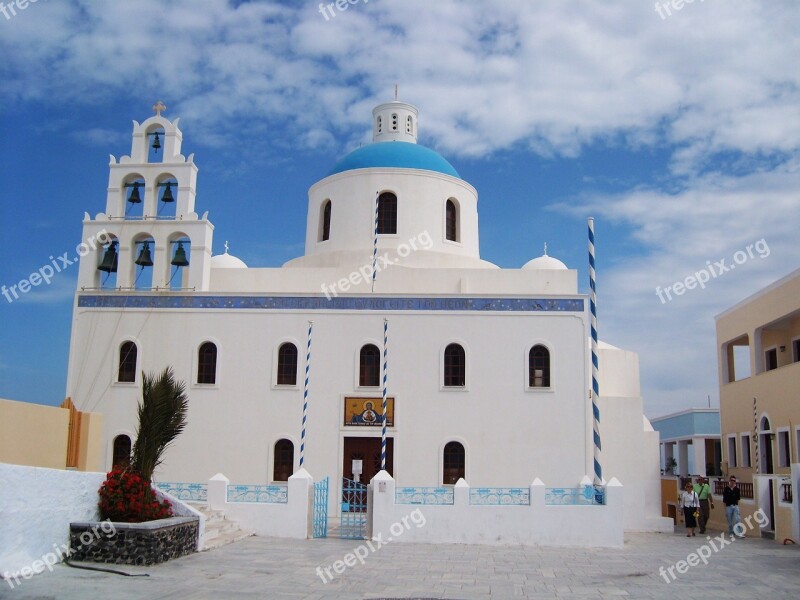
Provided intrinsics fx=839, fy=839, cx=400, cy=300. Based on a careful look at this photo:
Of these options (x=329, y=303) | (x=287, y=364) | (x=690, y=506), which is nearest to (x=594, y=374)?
(x=690, y=506)

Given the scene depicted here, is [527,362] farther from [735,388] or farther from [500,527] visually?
[735,388]

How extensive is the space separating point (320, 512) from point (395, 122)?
1270 centimetres

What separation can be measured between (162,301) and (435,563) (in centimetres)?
988

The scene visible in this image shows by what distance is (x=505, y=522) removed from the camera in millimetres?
14141

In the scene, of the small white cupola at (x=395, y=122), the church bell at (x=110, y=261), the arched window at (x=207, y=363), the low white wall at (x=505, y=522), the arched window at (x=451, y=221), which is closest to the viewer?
the low white wall at (x=505, y=522)

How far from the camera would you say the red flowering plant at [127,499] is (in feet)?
35.6

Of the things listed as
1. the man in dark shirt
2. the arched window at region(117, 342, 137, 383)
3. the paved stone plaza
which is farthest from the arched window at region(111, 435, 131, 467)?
the man in dark shirt

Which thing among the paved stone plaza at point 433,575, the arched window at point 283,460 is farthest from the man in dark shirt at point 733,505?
the arched window at point 283,460

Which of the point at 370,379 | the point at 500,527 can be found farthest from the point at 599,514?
the point at 370,379

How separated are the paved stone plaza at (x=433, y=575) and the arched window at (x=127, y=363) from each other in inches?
251

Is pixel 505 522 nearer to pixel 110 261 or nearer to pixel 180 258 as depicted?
pixel 180 258

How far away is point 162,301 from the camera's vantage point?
61.6 ft

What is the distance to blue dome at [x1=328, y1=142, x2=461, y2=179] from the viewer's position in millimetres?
21938

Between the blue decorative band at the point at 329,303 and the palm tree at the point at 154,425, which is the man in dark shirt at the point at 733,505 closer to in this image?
the blue decorative band at the point at 329,303
